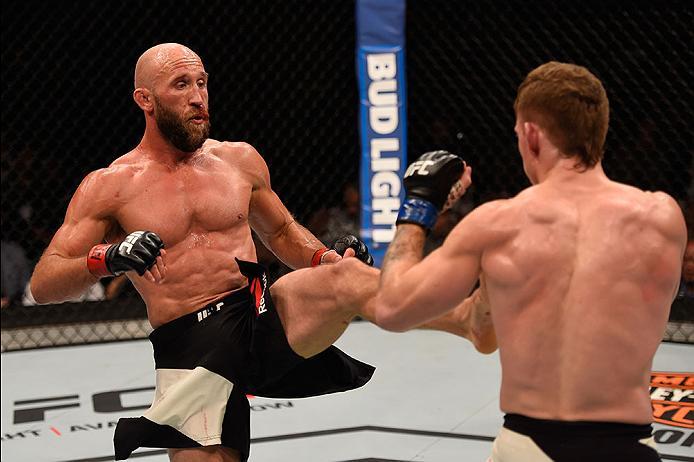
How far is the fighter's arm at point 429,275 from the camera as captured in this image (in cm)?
166

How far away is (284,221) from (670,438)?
62.9 inches

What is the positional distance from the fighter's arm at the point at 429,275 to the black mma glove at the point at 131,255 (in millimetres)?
625

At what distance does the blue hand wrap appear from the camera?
188 centimetres

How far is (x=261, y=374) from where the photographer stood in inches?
97.9

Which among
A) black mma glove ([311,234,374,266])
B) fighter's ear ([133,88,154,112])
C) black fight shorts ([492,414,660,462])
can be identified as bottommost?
black fight shorts ([492,414,660,462])

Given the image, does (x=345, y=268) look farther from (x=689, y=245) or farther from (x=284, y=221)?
(x=689, y=245)

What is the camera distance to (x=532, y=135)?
5.51 feet

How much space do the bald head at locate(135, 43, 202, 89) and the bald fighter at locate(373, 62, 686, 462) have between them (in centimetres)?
114

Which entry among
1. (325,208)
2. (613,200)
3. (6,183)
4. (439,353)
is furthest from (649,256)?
(6,183)

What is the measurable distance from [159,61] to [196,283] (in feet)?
1.93

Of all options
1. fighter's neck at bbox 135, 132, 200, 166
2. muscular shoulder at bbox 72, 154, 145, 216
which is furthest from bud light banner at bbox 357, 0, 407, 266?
muscular shoulder at bbox 72, 154, 145, 216

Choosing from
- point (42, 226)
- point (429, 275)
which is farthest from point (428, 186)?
point (42, 226)

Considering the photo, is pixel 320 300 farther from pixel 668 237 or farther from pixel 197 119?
pixel 668 237

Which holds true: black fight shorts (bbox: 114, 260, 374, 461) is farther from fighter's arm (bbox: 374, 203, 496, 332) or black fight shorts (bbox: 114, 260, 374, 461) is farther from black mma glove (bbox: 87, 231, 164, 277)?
fighter's arm (bbox: 374, 203, 496, 332)
